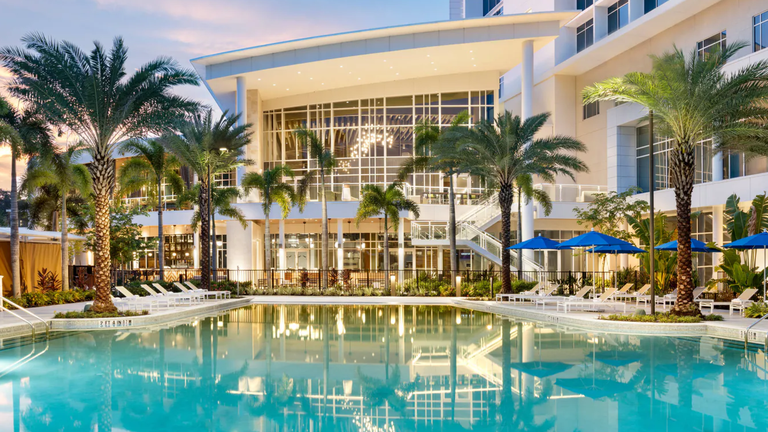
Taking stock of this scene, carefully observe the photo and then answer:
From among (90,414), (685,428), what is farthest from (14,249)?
(685,428)

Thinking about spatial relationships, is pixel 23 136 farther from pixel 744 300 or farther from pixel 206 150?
pixel 744 300

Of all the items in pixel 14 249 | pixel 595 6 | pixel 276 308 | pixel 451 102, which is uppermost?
pixel 595 6

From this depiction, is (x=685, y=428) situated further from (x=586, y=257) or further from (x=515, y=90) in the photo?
(x=515, y=90)

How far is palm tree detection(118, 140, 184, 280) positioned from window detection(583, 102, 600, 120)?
25135 mm

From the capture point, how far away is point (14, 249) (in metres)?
22.4

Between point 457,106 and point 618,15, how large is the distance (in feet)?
41.3

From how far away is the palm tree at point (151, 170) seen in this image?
98.3 ft

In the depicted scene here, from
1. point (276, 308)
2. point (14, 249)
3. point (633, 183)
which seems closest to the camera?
point (14, 249)

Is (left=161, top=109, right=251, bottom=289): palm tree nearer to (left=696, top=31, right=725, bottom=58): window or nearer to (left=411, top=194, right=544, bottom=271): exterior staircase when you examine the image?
(left=411, top=194, right=544, bottom=271): exterior staircase

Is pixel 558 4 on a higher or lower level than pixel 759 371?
higher

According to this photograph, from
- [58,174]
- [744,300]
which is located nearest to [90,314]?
[58,174]

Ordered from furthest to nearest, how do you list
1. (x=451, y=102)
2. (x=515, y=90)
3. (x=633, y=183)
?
(x=451, y=102) < (x=515, y=90) < (x=633, y=183)

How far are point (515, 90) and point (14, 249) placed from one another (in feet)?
101

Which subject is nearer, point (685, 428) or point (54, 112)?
point (685, 428)
